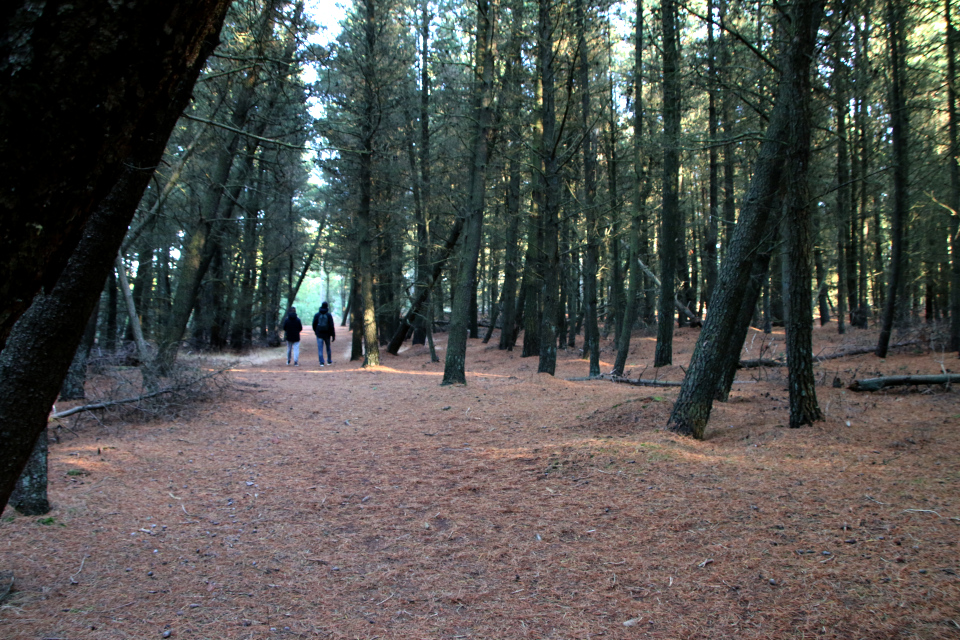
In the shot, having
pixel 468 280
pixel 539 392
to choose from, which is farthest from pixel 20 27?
pixel 468 280

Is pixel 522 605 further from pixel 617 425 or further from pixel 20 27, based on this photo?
pixel 617 425

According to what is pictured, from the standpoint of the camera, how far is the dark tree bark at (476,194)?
1156 centimetres

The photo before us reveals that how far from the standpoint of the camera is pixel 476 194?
11641 millimetres

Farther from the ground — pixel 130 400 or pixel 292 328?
pixel 292 328

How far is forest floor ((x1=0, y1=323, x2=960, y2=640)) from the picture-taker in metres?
3.00

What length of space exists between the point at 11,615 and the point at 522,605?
287 cm

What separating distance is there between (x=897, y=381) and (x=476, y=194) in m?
8.14

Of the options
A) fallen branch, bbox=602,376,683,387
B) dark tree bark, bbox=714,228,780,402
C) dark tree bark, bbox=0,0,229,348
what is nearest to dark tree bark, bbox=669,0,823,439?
dark tree bark, bbox=714,228,780,402

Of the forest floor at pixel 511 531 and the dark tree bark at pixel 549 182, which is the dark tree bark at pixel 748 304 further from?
the dark tree bark at pixel 549 182

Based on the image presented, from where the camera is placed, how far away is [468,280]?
11.8 metres

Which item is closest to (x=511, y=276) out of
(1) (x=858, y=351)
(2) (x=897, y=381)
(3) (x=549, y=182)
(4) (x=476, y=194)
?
(3) (x=549, y=182)

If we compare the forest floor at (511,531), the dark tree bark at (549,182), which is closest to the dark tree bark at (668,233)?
the dark tree bark at (549,182)

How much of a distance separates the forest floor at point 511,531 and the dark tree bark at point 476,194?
166 inches

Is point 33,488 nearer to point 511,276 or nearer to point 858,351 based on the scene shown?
point 858,351
